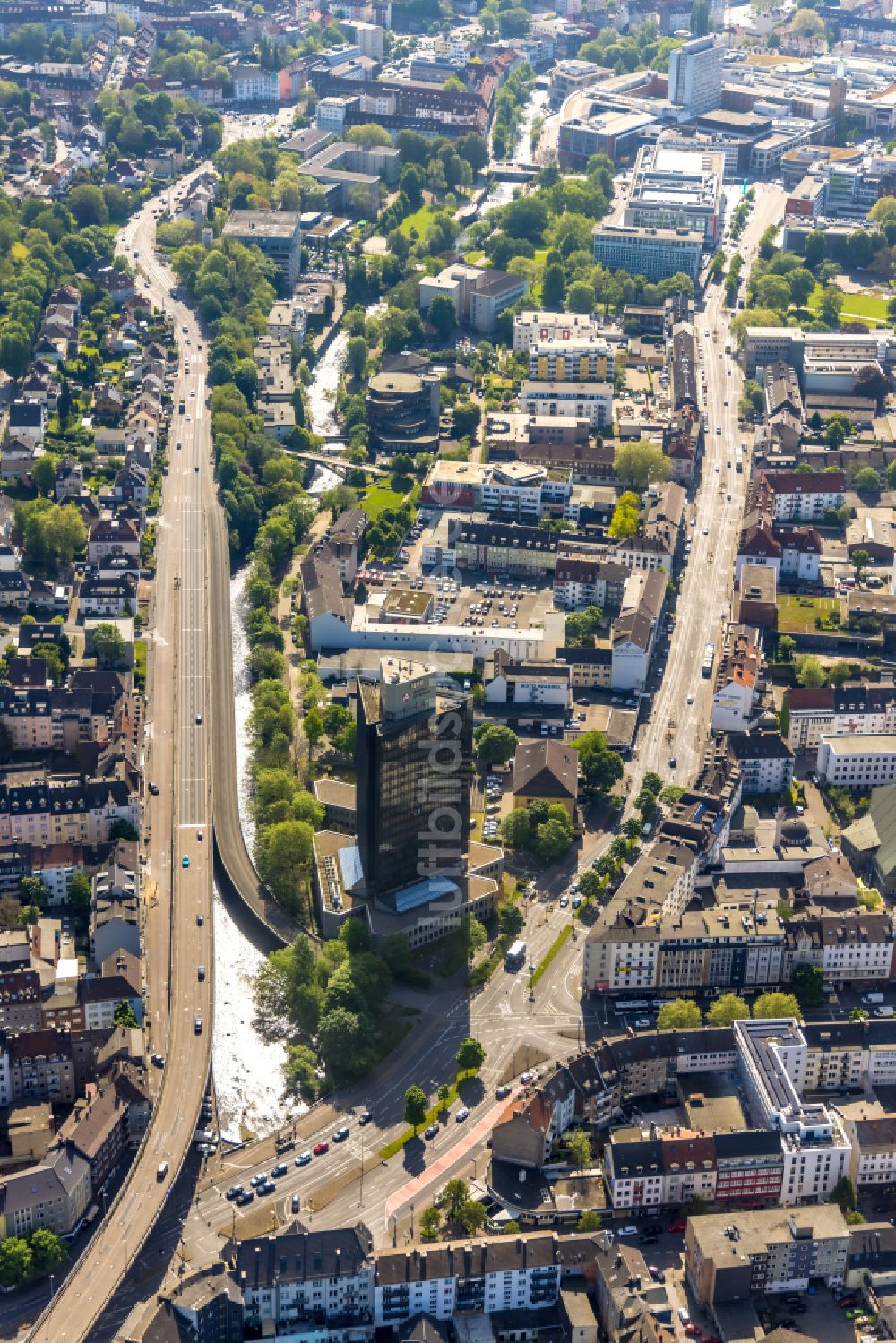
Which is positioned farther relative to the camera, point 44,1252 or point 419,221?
point 419,221

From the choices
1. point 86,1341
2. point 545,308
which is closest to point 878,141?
point 545,308

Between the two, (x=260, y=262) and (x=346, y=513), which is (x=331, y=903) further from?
(x=260, y=262)

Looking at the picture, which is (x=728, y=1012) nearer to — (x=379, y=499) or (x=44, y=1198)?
(x=44, y=1198)

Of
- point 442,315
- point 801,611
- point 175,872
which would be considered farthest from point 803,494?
point 175,872

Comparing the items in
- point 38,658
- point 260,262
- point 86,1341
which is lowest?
point 86,1341

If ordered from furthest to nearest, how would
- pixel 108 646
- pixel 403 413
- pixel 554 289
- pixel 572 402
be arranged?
pixel 554 289, pixel 403 413, pixel 572 402, pixel 108 646

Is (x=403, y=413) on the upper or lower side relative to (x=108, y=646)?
upper

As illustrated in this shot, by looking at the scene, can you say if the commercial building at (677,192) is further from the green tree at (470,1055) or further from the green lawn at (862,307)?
the green tree at (470,1055)
